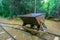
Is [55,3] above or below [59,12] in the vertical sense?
above

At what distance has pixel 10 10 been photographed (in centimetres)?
802

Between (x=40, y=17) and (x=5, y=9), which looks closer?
(x=40, y=17)

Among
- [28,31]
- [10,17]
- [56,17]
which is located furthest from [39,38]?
[10,17]

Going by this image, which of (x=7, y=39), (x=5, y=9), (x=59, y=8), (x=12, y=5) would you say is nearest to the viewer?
(x=7, y=39)

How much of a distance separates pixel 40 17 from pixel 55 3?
3.26m

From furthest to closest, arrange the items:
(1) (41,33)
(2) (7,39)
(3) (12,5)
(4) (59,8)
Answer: (3) (12,5) < (4) (59,8) < (1) (41,33) < (2) (7,39)

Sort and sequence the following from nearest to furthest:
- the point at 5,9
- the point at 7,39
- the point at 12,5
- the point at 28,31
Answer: the point at 7,39 → the point at 28,31 → the point at 12,5 → the point at 5,9

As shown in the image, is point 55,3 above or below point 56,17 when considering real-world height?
above

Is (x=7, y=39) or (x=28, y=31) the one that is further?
(x=28, y=31)

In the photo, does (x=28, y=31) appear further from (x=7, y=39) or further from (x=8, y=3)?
(x=8, y=3)

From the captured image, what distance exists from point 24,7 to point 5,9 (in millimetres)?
1597

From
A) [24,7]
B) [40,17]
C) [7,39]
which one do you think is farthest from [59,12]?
[7,39]

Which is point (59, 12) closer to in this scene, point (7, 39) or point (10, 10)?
point (10, 10)

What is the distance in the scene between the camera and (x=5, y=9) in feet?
27.6
